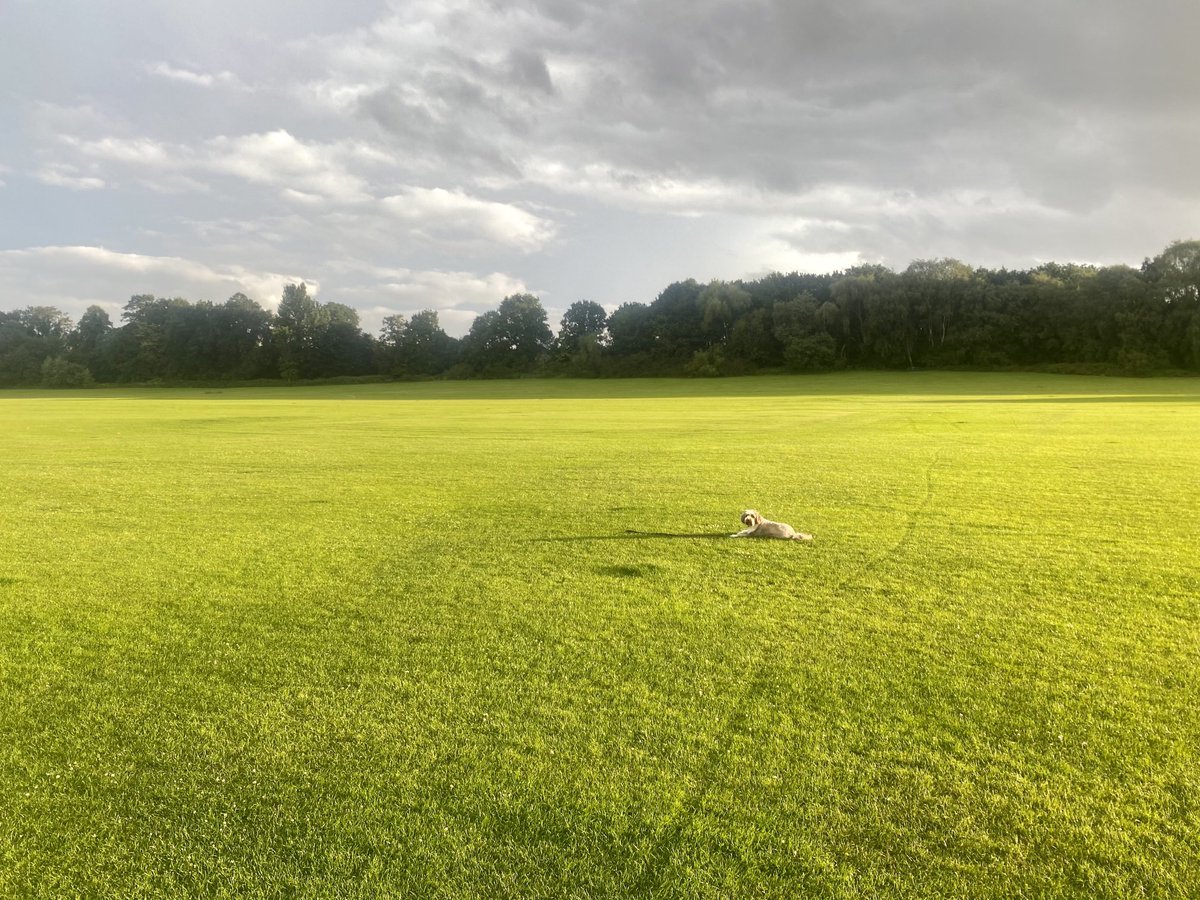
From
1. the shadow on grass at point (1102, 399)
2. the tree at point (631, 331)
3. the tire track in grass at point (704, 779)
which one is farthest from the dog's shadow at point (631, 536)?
the tree at point (631, 331)

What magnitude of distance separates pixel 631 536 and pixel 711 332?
93307mm

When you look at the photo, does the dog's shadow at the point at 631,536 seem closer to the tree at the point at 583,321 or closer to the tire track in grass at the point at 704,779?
the tire track in grass at the point at 704,779

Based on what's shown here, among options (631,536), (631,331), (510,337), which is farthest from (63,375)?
(631,536)

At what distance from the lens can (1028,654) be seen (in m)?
5.58

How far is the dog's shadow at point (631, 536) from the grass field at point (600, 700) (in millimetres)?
126

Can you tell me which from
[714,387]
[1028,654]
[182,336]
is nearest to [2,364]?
[182,336]

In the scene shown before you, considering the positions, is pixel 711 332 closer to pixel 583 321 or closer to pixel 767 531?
pixel 583 321

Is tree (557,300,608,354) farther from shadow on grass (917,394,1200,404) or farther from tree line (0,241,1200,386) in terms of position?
shadow on grass (917,394,1200,404)

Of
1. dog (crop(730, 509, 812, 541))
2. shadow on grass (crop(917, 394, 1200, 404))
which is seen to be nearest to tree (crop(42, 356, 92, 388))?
shadow on grass (crop(917, 394, 1200, 404))

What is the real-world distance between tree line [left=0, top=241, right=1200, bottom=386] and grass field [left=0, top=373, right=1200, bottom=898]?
80.0m

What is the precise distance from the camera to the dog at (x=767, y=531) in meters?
9.17

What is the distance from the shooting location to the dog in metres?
9.17

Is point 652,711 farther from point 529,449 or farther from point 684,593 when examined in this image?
point 529,449

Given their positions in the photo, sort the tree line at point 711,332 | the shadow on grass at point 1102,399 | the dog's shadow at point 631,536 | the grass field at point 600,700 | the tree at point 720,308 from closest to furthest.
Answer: the grass field at point 600,700 → the dog's shadow at point 631,536 → the shadow on grass at point 1102,399 → the tree line at point 711,332 → the tree at point 720,308
